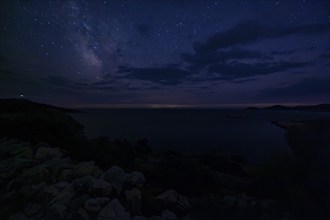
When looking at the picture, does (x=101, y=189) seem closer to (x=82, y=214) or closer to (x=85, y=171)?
(x=82, y=214)

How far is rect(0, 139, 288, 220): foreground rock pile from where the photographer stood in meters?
3.31

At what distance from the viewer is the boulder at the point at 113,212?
10.6 feet

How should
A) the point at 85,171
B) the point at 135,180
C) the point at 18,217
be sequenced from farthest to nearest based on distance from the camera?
the point at 85,171 < the point at 135,180 < the point at 18,217

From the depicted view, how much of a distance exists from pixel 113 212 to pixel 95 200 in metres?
0.35

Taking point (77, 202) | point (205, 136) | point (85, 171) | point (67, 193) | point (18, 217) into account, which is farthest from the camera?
point (205, 136)

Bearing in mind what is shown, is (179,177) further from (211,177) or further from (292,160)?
(292,160)

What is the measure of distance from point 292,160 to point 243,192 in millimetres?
1218

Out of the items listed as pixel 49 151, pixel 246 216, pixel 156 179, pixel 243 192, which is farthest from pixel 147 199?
pixel 49 151

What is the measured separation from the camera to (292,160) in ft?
15.6

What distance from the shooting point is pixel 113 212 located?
3.31 meters

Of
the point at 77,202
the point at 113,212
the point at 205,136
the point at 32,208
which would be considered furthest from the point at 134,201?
the point at 205,136

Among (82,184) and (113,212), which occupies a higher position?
(82,184)

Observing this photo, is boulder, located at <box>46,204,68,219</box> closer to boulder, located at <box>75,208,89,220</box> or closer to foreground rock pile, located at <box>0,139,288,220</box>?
foreground rock pile, located at <box>0,139,288,220</box>

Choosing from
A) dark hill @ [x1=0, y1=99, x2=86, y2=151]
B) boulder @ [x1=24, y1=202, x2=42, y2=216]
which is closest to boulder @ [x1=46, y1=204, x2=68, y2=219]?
boulder @ [x1=24, y1=202, x2=42, y2=216]
